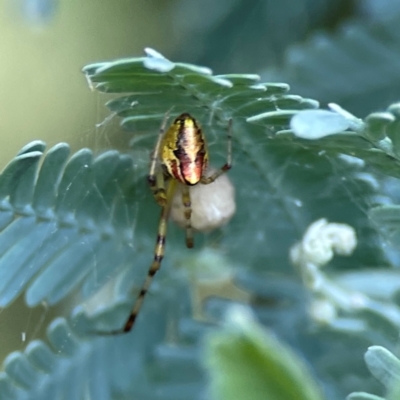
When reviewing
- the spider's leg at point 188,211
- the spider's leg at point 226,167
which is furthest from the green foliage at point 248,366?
the spider's leg at point 188,211

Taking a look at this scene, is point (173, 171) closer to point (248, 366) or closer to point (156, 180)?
point (156, 180)

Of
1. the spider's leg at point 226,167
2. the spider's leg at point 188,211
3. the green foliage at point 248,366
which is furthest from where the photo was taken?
the spider's leg at point 188,211

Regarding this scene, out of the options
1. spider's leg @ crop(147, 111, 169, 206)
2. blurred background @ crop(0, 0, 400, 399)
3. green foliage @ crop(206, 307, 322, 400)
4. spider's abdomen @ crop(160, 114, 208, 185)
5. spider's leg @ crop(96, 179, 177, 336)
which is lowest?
green foliage @ crop(206, 307, 322, 400)

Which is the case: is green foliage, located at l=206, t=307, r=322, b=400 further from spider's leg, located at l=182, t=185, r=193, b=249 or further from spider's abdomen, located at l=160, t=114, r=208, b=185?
spider's leg, located at l=182, t=185, r=193, b=249

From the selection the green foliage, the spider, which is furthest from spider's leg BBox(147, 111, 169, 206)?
the green foliage

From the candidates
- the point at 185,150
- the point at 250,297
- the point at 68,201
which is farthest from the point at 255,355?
the point at 250,297

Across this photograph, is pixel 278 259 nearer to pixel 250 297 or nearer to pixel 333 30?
pixel 250 297

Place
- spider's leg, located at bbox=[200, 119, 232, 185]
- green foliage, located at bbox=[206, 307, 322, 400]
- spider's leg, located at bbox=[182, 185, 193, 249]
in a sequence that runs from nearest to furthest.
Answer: green foliage, located at bbox=[206, 307, 322, 400] → spider's leg, located at bbox=[200, 119, 232, 185] → spider's leg, located at bbox=[182, 185, 193, 249]

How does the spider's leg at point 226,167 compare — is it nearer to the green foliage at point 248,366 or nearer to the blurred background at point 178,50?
the blurred background at point 178,50

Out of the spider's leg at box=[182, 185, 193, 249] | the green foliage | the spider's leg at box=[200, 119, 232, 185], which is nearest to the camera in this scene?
the green foliage
